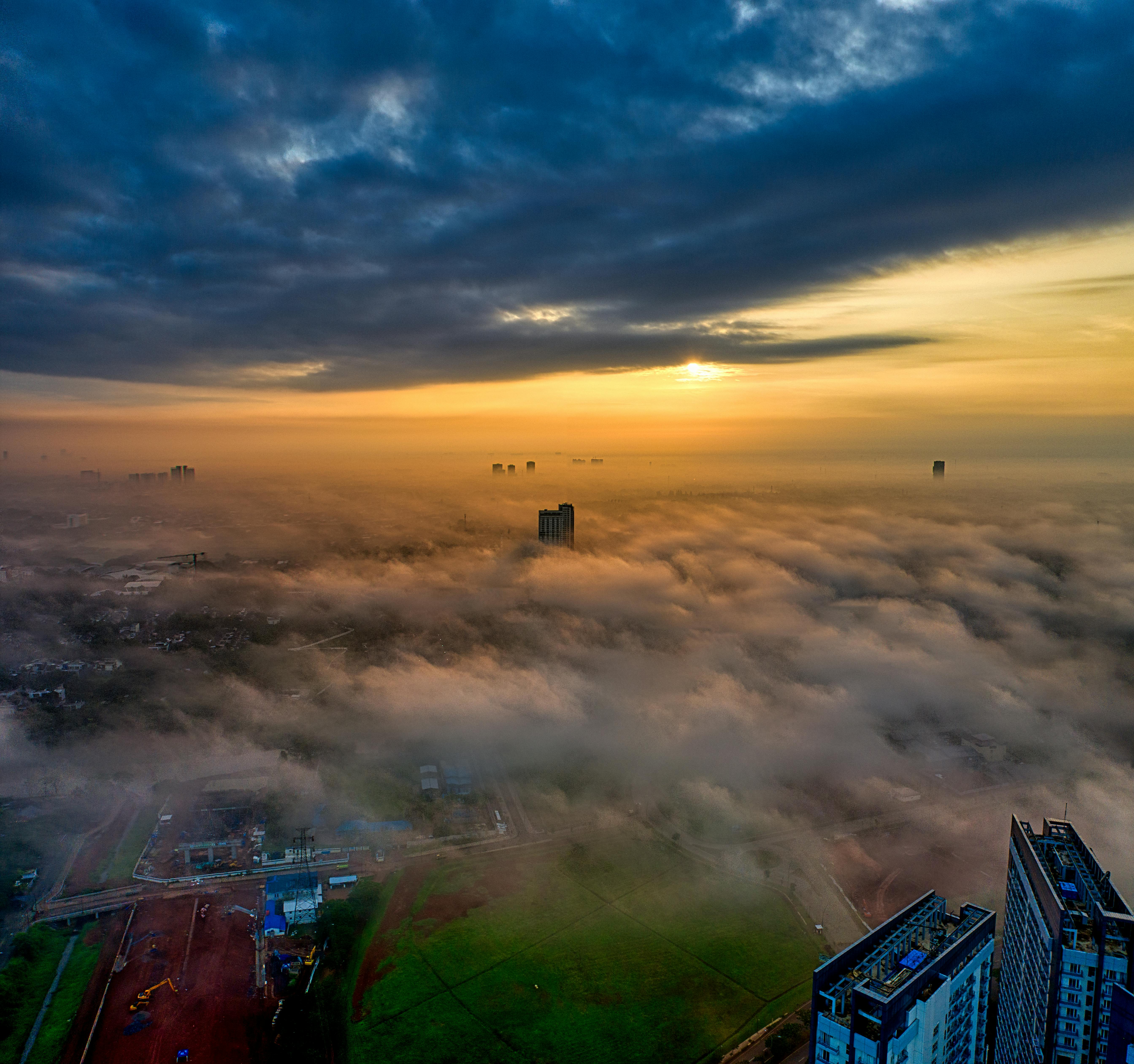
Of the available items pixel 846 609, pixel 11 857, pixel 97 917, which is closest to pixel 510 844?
pixel 97 917

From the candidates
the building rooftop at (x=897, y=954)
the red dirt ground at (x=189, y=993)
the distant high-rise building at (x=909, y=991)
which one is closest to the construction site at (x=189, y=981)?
the red dirt ground at (x=189, y=993)

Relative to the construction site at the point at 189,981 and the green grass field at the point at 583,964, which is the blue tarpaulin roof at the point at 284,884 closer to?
the construction site at the point at 189,981

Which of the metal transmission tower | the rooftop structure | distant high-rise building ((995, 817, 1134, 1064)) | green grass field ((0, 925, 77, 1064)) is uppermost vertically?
distant high-rise building ((995, 817, 1134, 1064))

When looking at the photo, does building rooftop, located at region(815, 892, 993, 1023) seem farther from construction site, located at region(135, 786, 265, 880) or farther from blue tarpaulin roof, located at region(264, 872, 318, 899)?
construction site, located at region(135, 786, 265, 880)

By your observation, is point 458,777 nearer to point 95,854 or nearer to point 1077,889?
point 95,854

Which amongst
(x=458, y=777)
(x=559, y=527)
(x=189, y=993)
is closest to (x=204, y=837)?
(x=189, y=993)

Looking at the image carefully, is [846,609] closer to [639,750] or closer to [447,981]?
[639,750]

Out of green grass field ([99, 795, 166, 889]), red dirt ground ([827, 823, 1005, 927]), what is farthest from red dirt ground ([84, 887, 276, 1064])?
red dirt ground ([827, 823, 1005, 927])
